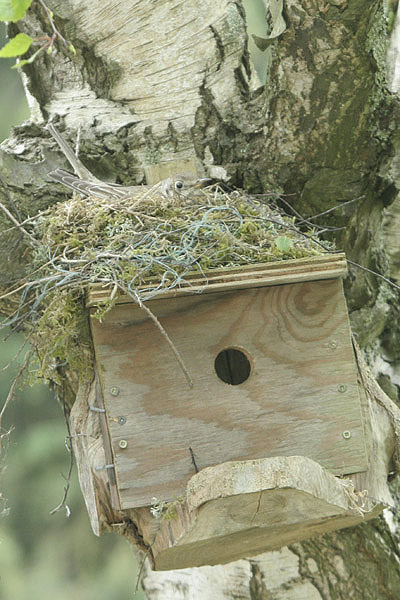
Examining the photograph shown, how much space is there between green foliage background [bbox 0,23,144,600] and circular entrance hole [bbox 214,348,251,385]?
3.31 meters

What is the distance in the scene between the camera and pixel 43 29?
11.4ft

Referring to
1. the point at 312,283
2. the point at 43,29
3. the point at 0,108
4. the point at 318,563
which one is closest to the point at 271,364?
the point at 312,283

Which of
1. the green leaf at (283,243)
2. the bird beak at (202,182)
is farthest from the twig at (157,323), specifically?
the bird beak at (202,182)

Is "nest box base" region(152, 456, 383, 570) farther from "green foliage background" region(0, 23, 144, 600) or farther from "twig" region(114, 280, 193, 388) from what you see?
"green foliage background" region(0, 23, 144, 600)

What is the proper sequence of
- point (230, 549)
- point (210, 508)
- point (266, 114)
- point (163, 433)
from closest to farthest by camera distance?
1. point (210, 508)
2. point (163, 433)
3. point (230, 549)
4. point (266, 114)

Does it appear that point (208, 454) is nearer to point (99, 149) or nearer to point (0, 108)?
point (99, 149)

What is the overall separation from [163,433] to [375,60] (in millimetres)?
1703

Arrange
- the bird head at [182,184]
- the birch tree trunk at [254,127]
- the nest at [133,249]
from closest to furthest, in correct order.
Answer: the nest at [133,249] → the bird head at [182,184] → the birch tree trunk at [254,127]

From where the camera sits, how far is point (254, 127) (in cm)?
334

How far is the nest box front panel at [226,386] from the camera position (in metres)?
2.46

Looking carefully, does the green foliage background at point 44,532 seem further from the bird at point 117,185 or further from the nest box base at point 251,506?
the nest box base at point 251,506

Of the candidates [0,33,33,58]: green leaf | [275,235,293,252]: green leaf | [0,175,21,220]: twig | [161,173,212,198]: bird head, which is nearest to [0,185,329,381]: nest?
[275,235,293,252]: green leaf

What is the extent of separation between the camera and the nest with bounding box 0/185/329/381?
2.38m

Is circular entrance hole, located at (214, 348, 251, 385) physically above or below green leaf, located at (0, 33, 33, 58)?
below
